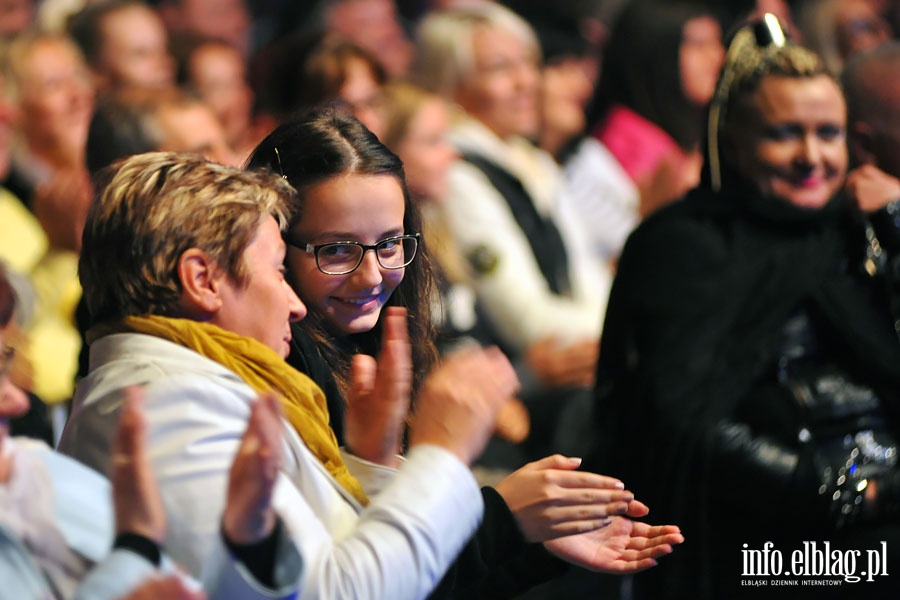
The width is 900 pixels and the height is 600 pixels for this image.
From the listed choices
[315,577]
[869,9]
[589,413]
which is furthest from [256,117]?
[315,577]

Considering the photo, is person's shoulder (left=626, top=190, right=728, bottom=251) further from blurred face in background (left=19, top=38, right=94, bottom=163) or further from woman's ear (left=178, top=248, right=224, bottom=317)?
blurred face in background (left=19, top=38, right=94, bottom=163)

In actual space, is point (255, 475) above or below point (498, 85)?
above

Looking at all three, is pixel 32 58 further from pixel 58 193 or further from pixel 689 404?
pixel 689 404

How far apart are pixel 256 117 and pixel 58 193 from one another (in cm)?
80

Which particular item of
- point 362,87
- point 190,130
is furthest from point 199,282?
point 362,87

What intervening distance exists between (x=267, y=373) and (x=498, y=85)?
3.51m

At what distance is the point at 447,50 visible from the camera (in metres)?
5.48

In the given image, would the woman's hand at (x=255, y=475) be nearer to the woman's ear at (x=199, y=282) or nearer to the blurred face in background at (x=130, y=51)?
the woman's ear at (x=199, y=282)

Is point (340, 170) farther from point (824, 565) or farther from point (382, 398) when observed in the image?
point (824, 565)

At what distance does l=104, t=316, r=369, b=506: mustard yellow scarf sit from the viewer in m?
2.00

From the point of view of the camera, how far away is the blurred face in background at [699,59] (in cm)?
558

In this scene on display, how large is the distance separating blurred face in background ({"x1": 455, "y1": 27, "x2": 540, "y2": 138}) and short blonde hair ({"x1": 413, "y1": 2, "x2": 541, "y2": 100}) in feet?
0.08

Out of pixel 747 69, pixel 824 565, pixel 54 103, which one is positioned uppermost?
pixel 747 69

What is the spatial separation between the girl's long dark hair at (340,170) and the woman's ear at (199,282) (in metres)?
0.35
